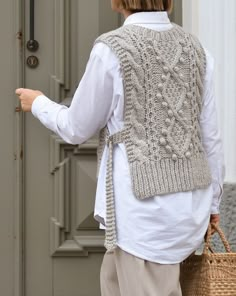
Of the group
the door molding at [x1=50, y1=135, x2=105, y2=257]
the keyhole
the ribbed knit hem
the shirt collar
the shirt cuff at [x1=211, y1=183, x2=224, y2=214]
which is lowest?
the door molding at [x1=50, y1=135, x2=105, y2=257]

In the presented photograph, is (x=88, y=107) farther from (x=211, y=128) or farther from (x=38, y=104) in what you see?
(x=211, y=128)

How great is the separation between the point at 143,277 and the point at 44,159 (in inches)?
64.6

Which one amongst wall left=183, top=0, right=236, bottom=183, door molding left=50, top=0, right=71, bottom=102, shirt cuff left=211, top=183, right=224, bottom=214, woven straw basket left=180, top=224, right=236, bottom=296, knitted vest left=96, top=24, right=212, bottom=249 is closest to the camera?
knitted vest left=96, top=24, right=212, bottom=249

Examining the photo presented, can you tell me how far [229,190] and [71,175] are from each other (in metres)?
0.88

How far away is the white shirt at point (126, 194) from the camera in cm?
259

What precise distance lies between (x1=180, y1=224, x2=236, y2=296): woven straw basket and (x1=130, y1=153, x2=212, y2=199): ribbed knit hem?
0.25 metres

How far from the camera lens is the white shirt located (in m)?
2.59

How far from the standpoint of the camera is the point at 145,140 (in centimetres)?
261

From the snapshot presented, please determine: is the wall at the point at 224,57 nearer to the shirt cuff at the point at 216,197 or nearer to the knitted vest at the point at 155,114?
the shirt cuff at the point at 216,197

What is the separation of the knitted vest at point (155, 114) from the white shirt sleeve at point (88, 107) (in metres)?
0.06

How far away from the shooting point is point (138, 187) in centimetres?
259

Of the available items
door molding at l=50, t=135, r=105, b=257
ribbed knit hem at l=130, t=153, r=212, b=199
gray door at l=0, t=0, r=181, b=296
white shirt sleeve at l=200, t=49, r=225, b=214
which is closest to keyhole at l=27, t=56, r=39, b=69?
gray door at l=0, t=0, r=181, b=296
